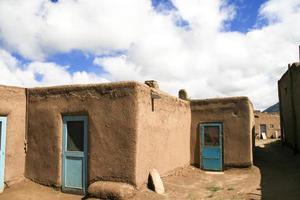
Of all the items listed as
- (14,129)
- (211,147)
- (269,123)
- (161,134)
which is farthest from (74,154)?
(269,123)

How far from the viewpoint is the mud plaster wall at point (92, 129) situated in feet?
25.9

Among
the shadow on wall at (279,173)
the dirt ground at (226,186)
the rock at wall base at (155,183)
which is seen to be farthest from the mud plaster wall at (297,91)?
the rock at wall base at (155,183)

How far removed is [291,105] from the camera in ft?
53.1

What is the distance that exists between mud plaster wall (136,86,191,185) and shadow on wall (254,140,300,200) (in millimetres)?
3005

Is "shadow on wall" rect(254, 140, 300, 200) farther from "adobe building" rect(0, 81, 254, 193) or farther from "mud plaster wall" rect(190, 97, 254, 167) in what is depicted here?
"adobe building" rect(0, 81, 254, 193)

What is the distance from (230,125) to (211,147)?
119cm

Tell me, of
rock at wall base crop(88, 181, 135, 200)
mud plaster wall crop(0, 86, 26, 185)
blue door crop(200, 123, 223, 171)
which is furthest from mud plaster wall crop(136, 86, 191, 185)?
mud plaster wall crop(0, 86, 26, 185)

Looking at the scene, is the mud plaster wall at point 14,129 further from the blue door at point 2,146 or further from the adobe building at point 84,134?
the blue door at point 2,146

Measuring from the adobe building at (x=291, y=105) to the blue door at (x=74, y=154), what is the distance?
1048cm

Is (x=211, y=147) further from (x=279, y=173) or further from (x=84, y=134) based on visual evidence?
(x=84, y=134)

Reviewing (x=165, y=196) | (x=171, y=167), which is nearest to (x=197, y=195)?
(x=165, y=196)

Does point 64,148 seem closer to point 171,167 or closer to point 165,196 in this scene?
point 165,196

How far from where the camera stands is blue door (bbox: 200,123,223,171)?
42.0 ft

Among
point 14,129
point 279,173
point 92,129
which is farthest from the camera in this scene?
point 279,173
